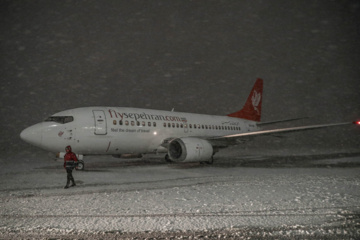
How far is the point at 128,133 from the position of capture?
14219 millimetres

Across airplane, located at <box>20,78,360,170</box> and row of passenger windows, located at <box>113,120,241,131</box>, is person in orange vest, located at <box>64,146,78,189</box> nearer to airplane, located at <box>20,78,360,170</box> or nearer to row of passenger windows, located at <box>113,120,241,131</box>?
airplane, located at <box>20,78,360,170</box>

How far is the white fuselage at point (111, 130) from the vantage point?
12195mm

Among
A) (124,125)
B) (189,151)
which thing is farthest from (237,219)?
(124,125)

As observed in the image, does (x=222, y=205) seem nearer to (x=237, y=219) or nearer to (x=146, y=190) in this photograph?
(x=237, y=219)

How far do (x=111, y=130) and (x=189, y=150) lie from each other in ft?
13.1

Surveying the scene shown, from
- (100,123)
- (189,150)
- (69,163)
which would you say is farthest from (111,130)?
(69,163)

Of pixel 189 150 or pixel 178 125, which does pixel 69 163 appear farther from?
pixel 178 125

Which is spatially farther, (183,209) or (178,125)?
(178,125)

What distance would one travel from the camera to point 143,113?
15.5 m

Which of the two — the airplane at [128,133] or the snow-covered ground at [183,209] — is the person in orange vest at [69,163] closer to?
the snow-covered ground at [183,209]

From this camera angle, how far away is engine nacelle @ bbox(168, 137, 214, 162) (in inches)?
552

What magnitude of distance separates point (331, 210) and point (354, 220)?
68cm

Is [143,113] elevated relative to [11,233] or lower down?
elevated

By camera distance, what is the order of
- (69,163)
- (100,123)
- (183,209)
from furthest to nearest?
(100,123) → (69,163) → (183,209)
